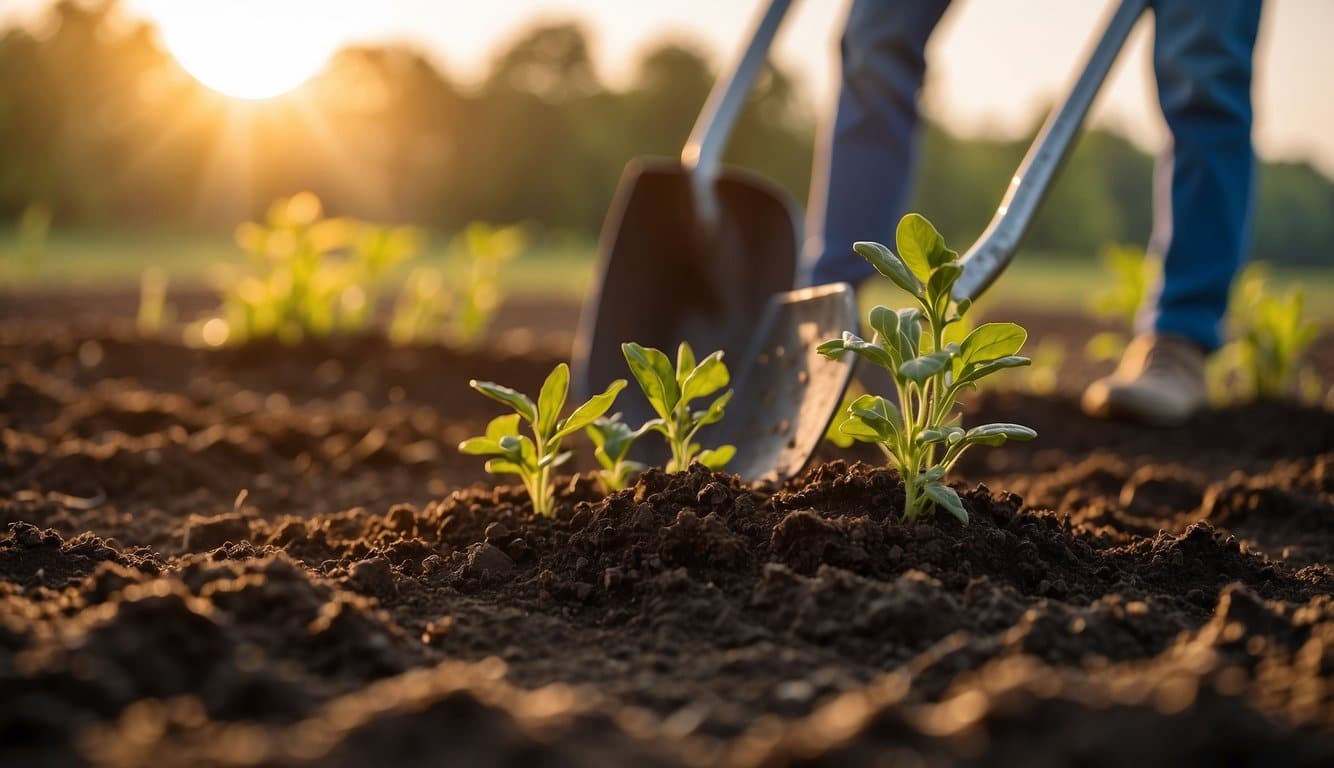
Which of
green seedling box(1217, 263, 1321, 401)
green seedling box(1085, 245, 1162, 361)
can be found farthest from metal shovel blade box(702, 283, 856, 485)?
green seedling box(1217, 263, 1321, 401)

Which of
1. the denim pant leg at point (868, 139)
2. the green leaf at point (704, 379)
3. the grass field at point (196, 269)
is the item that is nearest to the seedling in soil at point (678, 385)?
the green leaf at point (704, 379)

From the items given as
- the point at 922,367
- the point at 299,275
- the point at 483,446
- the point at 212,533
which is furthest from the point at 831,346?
the point at 299,275

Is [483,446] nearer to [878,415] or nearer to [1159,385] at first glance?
[878,415]

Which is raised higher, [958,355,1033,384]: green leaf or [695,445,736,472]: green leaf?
[958,355,1033,384]: green leaf

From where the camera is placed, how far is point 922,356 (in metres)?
1.54

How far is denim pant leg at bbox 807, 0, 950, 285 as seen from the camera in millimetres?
2811

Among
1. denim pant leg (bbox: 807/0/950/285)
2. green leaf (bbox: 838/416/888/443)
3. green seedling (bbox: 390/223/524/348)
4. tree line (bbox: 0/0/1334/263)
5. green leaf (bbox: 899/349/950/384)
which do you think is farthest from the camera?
tree line (bbox: 0/0/1334/263)

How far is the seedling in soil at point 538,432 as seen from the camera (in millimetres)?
1640

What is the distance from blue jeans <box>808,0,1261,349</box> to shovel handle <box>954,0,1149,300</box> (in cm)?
58

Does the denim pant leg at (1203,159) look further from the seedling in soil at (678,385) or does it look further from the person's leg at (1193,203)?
the seedling in soil at (678,385)

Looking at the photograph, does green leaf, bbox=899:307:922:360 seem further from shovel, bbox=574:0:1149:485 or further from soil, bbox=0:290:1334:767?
shovel, bbox=574:0:1149:485

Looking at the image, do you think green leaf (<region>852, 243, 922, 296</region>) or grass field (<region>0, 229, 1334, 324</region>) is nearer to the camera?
green leaf (<region>852, 243, 922, 296</region>)

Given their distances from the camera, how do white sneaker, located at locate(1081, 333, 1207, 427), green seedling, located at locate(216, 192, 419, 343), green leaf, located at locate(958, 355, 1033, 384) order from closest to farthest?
1. green leaf, located at locate(958, 355, 1033, 384)
2. white sneaker, located at locate(1081, 333, 1207, 427)
3. green seedling, located at locate(216, 192, 419, 343)

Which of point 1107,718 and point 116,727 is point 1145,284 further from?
point 116,727
